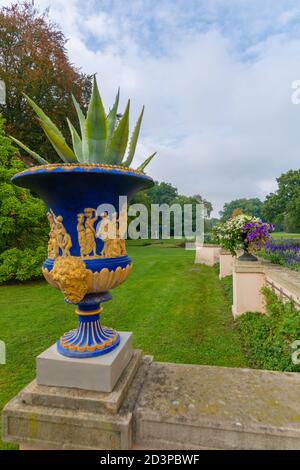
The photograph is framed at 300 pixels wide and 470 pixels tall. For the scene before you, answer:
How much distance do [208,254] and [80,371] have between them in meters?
11.2

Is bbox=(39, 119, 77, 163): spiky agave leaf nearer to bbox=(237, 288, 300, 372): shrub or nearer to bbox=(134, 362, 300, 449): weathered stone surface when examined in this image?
bbox=(134, 362, 300, 449): weathered stone surface

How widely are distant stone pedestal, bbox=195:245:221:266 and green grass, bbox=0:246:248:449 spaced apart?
375cm

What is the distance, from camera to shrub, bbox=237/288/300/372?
3.03 m

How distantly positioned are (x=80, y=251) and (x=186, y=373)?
Answer: 1.32 meters

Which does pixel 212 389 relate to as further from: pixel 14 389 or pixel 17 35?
pixel 17 35

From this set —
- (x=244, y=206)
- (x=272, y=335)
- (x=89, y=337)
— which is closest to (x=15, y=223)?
(x=89, y=337)

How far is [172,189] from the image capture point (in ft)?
173

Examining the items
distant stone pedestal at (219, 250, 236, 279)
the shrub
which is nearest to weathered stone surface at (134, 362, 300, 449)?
the shrub

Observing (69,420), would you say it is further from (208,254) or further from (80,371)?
(208,254)

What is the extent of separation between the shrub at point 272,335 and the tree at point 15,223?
6.67m

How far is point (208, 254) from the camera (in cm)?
1229

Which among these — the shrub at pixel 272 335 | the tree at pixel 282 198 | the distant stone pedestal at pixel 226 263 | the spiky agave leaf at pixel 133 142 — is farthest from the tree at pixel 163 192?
the spiky agave leaf at pixel 133 142
